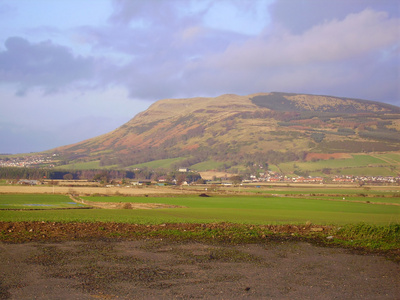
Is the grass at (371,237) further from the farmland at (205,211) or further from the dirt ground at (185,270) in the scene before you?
the farmland at (205,211)

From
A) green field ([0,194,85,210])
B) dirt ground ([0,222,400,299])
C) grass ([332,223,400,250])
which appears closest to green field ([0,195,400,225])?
green field ([0,194,85,210])

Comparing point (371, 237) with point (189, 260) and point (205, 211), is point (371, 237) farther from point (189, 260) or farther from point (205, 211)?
point (205, 211)

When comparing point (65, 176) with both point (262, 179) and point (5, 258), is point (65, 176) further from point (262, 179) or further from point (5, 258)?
point (5, 258)

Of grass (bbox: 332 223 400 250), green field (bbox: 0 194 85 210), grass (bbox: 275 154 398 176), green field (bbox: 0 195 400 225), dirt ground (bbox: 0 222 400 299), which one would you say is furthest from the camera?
grass (bbox: 275 154 398 176)

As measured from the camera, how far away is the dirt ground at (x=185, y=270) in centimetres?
959

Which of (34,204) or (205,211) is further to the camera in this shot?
(34,204)

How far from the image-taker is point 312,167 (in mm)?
187625

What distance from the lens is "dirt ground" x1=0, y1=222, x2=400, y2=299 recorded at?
9.59m

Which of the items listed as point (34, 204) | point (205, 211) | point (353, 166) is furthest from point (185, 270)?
point (353, 166)

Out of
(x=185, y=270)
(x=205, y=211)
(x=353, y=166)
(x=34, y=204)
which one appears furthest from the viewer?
(x=353, y=166)

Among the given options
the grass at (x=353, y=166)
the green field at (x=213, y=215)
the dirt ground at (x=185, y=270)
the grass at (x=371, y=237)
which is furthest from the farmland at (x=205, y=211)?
the grass at (x=353, y=166)

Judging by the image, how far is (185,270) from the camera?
1170 cm

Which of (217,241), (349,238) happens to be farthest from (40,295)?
(349,238)

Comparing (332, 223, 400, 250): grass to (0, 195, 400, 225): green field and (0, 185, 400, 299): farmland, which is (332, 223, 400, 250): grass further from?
(0, 195, 400, 225): green field
